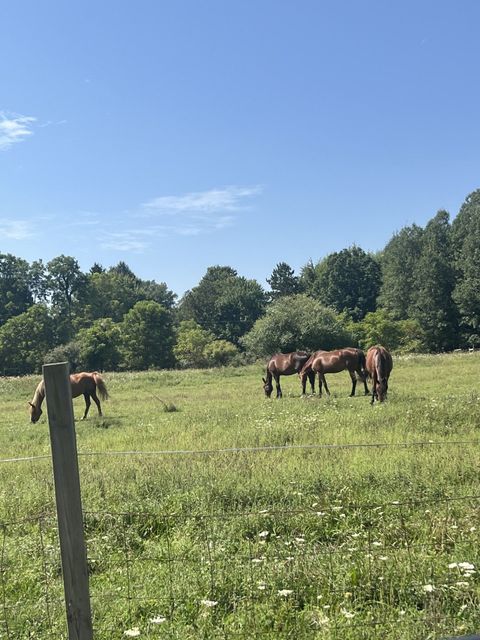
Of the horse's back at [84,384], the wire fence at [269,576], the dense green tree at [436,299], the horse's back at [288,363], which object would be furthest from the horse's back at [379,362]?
the dense green tree at [436,299]

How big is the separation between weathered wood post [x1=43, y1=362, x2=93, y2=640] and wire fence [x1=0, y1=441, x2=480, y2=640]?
2.45 feet

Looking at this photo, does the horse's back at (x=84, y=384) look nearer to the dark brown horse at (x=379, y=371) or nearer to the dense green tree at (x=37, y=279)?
the dark brown horse at (x=379, y=371)

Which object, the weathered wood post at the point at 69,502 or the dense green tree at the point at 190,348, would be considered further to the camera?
the dense green tree at the point at 190,348

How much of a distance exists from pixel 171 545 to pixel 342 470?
2.71 meters

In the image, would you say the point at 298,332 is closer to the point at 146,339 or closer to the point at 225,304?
the point at 146,339

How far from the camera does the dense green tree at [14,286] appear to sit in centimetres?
8700

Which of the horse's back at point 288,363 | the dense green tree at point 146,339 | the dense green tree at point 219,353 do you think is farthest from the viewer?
the dense green tree at point 146,339

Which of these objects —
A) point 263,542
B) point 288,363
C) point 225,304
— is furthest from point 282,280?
point 263,542

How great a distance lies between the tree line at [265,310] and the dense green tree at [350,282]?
0.51ft

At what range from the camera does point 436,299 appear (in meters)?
63.8

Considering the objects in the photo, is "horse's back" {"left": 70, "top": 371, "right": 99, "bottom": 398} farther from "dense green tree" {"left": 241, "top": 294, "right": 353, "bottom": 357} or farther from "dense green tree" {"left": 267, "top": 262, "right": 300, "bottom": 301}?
"dense green tree" {"left": 267, "top": 262, "right": 300, "bottom": 301}

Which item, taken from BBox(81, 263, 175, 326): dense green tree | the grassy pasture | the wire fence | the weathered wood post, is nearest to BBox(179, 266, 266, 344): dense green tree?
BBox(81, 263, 175, 326): dense green tree

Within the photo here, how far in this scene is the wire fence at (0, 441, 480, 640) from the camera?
3.71 metres

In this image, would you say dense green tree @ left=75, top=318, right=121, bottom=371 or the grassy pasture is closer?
the grassy pasture
